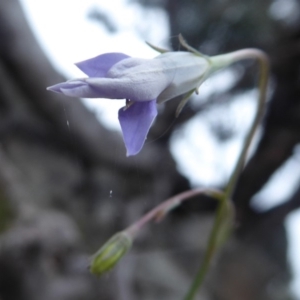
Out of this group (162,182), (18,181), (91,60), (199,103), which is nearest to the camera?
(91,60)

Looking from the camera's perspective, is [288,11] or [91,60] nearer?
[91,60]

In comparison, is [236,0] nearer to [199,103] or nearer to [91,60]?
[199,103]

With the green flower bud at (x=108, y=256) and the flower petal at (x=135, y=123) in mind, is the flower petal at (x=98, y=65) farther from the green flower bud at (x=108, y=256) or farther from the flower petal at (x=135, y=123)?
the green flower bud at (x=108, y=256)

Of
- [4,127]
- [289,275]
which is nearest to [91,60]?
[4,127]

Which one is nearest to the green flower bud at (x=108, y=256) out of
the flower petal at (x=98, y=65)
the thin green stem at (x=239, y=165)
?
the thin green stem at (x=239, y=165)

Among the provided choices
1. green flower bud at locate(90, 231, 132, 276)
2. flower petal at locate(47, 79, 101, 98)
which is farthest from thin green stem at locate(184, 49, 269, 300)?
flower petal at locate(47, 79, 101, 98)

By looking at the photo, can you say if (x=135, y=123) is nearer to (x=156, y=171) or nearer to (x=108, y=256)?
(x=108, y=256)
